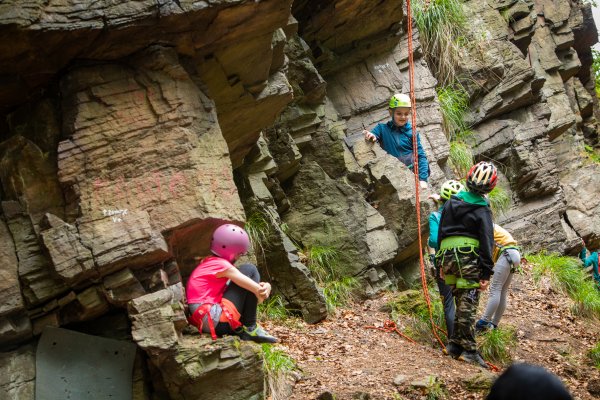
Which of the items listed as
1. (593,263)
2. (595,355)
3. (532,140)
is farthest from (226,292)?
(532,140)

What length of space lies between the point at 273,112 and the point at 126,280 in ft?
9.79

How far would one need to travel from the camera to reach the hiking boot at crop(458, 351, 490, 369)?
7766mm

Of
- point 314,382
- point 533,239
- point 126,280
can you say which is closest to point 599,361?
point 314,382

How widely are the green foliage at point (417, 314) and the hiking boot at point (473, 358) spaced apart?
0.90m

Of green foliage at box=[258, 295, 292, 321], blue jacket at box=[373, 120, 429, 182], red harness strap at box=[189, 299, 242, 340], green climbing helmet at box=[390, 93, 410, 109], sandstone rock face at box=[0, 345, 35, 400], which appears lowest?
green foliage at box=[258, 295, 292, 321]

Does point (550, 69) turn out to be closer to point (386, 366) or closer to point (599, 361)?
point (599, 361)

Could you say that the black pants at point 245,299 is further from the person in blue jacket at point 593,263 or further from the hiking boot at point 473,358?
the person in blue jacket at point 593,263

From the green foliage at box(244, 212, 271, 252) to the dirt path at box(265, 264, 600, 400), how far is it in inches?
43.0

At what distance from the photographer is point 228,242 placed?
6324mm

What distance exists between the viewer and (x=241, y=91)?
765 cm

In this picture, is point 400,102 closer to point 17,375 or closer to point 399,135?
point 399,135

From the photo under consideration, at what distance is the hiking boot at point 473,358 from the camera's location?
25.5ft

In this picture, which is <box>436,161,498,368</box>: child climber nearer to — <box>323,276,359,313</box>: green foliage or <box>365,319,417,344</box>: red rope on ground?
<box>365,319,417,344</box>: red rope on ground

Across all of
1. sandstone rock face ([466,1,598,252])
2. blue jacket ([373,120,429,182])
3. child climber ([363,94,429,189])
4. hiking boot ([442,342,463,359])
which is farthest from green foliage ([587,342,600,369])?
sandstone rock face ([466,1,598,252])
